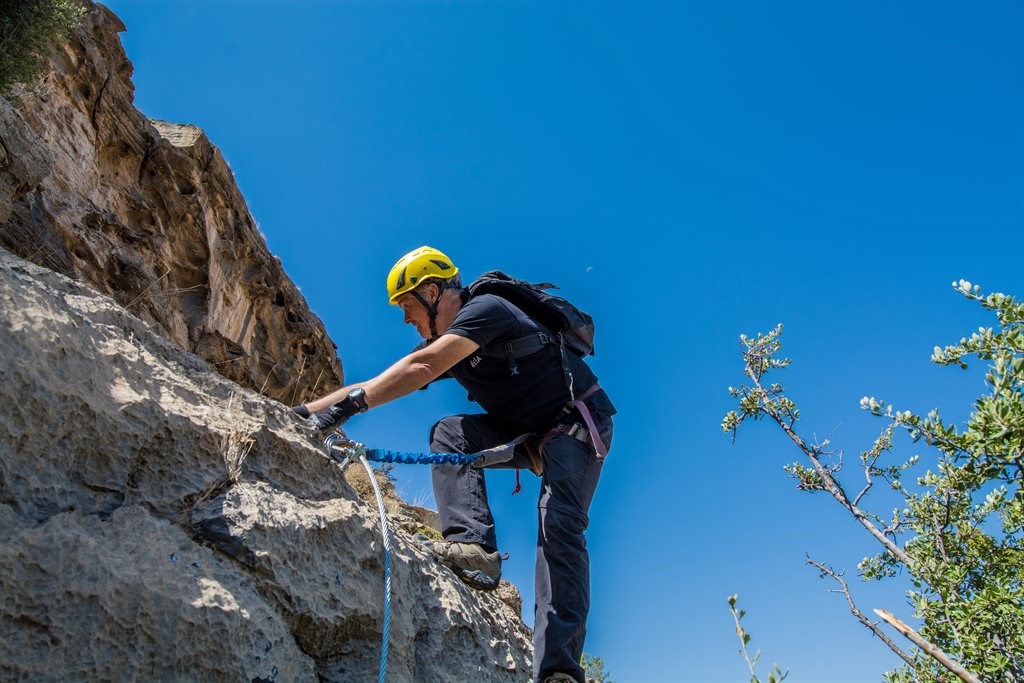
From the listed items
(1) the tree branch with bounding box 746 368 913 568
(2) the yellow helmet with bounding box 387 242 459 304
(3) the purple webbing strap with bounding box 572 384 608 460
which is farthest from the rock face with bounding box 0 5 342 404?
(1) the tree branch with bounding box 746 368 913 568

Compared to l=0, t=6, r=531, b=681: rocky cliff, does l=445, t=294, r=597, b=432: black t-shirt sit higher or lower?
higher

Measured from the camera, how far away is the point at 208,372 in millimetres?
3627

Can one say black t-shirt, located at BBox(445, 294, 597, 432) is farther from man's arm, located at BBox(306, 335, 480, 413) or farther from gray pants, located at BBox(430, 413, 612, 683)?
man's arm, located at BBox(306, 335, 480, 413)

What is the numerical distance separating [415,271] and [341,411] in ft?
5.71

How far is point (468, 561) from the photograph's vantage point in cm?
461

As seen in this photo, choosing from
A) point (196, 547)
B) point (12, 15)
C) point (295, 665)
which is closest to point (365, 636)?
point (295, 665)

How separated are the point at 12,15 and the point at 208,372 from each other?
15.5ft

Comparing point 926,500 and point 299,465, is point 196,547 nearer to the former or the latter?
point 299,465

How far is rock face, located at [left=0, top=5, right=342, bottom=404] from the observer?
7215 millimetres

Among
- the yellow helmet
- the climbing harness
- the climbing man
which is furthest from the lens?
the yellow helmet

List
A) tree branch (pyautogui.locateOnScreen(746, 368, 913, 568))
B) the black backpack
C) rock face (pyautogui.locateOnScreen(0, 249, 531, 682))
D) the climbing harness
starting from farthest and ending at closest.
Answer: tree branch (pyautogui.locateOnScreen(746, 368, 913, 568))
the black backpack
the climbing harness
rock face (pyautogui.locateOnScreen(0, 249, 531, 682))

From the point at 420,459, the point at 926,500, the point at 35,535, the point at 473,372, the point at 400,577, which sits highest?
the point at 926,500

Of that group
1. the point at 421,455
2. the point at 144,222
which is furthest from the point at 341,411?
the point at 144,222

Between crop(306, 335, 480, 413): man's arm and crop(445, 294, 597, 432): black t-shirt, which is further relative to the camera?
crop(445, 294, 597, 432): black t-shirt
